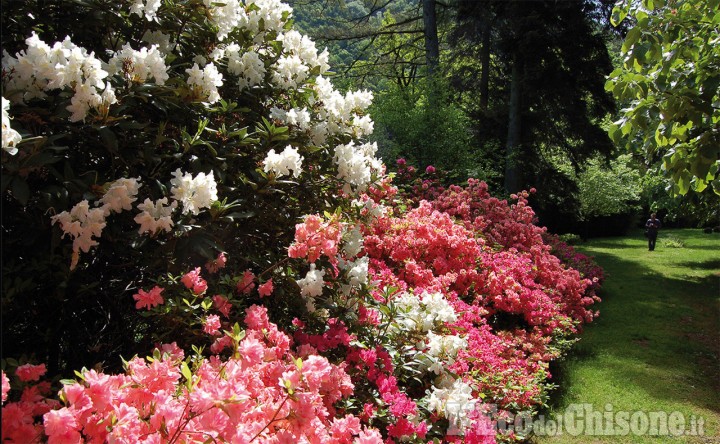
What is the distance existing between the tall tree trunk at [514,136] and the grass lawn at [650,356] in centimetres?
292

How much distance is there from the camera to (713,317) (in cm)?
830

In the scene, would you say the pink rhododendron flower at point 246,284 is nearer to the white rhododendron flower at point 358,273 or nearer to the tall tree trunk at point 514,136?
the white rhododendron flower at point 358,273

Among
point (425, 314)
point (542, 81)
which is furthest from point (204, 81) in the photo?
point (542, 81)

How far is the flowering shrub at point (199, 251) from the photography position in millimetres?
1485

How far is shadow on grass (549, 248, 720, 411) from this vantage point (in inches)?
209

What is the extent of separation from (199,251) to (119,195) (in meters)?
0.33

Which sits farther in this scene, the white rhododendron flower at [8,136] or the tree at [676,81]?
the tree at [676,81]

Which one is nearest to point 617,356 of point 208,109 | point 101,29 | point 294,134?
point 294,134

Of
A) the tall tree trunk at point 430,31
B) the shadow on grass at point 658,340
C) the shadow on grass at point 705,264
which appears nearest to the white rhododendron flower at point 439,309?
the shadow on grass at point 658,340

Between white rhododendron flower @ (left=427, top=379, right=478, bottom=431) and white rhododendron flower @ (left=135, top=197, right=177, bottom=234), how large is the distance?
4.45 ft

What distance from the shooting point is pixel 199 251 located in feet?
6.27

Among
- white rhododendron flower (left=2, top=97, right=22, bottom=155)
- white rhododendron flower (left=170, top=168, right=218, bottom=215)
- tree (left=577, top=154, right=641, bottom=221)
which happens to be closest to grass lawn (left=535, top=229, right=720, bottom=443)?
white rhododendron flower (left=170, top=168, right=218, bottom=215)

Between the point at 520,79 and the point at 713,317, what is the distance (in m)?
6.35

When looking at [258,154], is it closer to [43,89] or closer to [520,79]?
[43,89]
